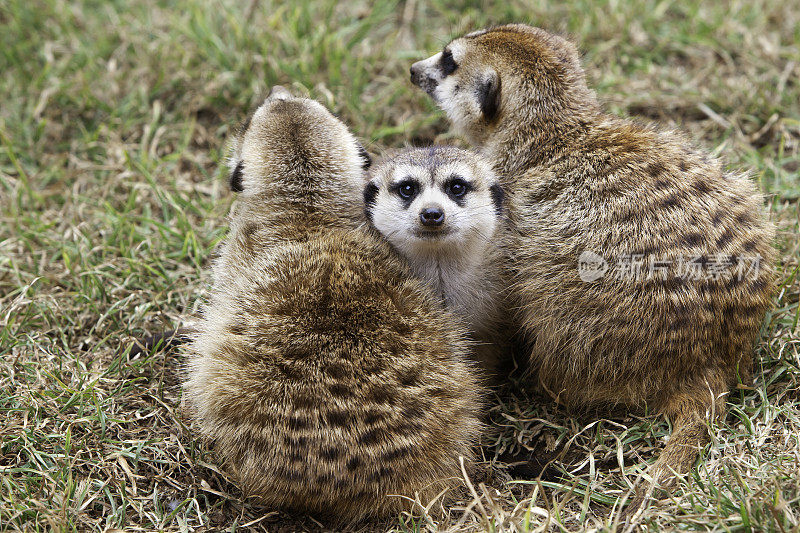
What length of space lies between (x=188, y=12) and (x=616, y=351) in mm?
3859

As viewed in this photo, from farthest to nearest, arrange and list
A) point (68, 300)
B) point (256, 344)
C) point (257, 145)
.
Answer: point (68, 300)
point (257, 145)
point (256, 344)

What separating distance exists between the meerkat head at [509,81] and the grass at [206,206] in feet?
2.65

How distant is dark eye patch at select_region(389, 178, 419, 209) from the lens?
3.62 metres

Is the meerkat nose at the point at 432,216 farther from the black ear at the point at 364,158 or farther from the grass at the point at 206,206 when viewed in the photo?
the grass at the point at 206,206

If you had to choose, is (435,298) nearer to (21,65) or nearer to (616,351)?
(616,351)

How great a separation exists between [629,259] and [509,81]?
3.56 feet

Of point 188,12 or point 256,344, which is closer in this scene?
point 256,344

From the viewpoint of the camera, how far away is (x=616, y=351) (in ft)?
11.2

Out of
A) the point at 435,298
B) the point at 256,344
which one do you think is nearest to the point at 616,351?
the point at 435,298

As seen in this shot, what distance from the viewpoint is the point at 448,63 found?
422cm

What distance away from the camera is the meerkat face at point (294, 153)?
366 centimetres

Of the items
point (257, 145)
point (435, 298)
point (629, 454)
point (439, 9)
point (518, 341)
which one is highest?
point (439, 9)

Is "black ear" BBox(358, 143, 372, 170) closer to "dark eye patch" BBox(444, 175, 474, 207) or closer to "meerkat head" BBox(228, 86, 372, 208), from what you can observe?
"meerkat head" BBox(228, 86, 372, 208)

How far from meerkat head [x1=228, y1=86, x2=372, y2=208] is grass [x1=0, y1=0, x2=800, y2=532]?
0.80 meters
